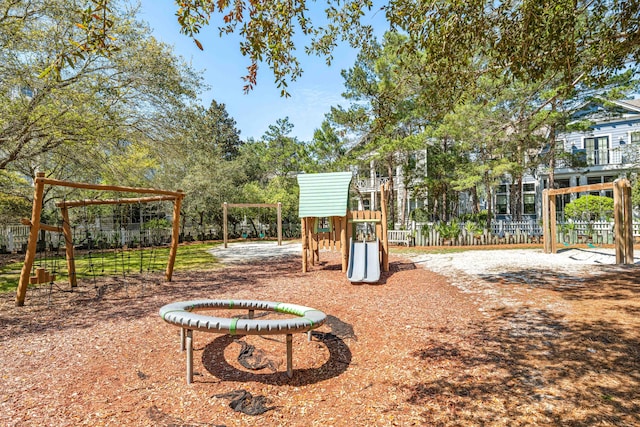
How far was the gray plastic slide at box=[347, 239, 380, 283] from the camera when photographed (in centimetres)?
832

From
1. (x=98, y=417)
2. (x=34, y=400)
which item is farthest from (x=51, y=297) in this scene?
(x=98, y=417)

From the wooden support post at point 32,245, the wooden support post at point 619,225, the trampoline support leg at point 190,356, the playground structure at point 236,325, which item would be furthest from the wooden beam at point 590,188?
the wooden support post at point 32,245

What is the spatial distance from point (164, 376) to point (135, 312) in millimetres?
2731

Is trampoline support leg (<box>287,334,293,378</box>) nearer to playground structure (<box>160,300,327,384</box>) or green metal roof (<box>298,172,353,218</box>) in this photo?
playground structure (<box>160,300,327,384</box>)

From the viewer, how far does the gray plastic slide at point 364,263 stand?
328 inches

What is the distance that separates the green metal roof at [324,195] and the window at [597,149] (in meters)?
21.7

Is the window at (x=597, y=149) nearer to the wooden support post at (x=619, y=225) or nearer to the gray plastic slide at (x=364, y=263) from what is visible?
the wooden support post at (x=619, y=225)

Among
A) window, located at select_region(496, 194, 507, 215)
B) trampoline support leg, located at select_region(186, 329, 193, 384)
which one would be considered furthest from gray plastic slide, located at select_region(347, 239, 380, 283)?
window, located at select_region(496, 194, 507, 215)

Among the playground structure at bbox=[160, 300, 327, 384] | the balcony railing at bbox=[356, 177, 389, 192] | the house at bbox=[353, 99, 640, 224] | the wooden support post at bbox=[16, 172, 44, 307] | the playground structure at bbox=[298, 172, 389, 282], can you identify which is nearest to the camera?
the playground structure at bbox=[160, 300, 327, 384]

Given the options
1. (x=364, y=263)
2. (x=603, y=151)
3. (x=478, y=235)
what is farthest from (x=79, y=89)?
(x=603, y=151)

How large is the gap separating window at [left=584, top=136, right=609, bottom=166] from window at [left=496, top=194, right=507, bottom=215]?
5.93 m

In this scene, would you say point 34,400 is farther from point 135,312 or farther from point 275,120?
point 275,120

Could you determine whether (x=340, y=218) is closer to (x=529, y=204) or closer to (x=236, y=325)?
(x=236, y=325)

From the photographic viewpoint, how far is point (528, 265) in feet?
33.2
